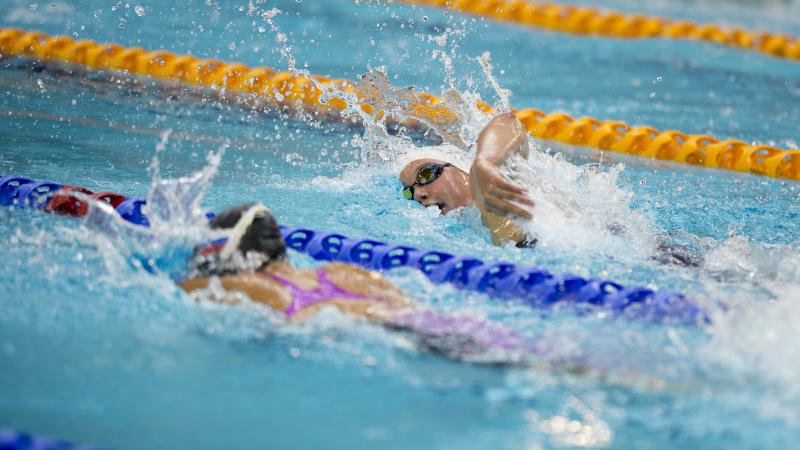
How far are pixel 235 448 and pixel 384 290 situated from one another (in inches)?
34.9

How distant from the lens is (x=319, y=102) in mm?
6648

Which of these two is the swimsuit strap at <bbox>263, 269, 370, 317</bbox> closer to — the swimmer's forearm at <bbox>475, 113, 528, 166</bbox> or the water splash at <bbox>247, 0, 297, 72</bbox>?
the swimmer's forearm at <bbox>475, 113, 528, 166</bbox>

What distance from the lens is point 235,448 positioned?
2238 millimetres

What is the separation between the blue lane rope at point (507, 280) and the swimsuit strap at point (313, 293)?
624 millimetres

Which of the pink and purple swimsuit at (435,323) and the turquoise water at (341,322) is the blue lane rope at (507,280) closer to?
the turquoise water at (341,322)

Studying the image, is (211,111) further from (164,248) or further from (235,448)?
(235,448)

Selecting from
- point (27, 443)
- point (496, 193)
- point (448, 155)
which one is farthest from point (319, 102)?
point (27, 443)

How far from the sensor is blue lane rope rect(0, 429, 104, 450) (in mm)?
2096

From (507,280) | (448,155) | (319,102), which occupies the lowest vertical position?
(507,280)

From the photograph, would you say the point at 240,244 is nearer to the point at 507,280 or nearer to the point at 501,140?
the point at 507,280

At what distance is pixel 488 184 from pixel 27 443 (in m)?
1.99

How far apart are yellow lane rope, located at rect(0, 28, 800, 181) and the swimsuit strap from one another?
286 cm

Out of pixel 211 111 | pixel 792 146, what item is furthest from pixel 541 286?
pixel 792 146

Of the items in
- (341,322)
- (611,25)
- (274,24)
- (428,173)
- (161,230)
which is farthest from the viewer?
(611,25)
